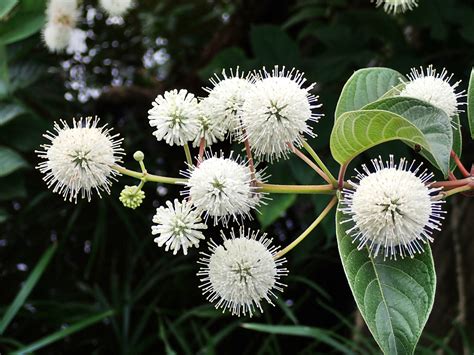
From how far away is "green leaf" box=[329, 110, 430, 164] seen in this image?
22.0 inches

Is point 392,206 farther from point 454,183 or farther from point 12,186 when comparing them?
point 12,186

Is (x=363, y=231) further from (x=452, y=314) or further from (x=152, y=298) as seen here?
(x=152, y=298)

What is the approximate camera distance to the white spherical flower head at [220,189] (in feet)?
2.02

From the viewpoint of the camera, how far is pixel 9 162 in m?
Answer: 1.23

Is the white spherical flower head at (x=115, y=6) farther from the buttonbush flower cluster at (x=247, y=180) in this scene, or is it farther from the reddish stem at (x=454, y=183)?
the reddish stem at (x=454, y=183)

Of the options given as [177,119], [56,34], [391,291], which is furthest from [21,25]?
[391,291]

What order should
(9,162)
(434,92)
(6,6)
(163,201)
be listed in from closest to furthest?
(434,92)
(6,6)
(9,162)
(163,201)

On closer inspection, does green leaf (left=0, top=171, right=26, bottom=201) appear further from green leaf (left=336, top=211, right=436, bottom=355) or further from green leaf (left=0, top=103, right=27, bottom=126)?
green leaf (left=336, top=211, right=436, bottom=355)

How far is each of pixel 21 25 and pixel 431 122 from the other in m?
0.97

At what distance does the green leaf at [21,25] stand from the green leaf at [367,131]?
0.83m

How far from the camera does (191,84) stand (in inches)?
69.9

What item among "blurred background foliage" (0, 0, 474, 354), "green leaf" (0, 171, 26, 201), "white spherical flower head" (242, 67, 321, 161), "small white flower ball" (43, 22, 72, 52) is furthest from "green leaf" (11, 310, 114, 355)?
"white spherical flower head" (242, 67, 321, 161)

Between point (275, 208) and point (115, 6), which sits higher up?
point (115, 6)

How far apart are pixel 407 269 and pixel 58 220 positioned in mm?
1299
